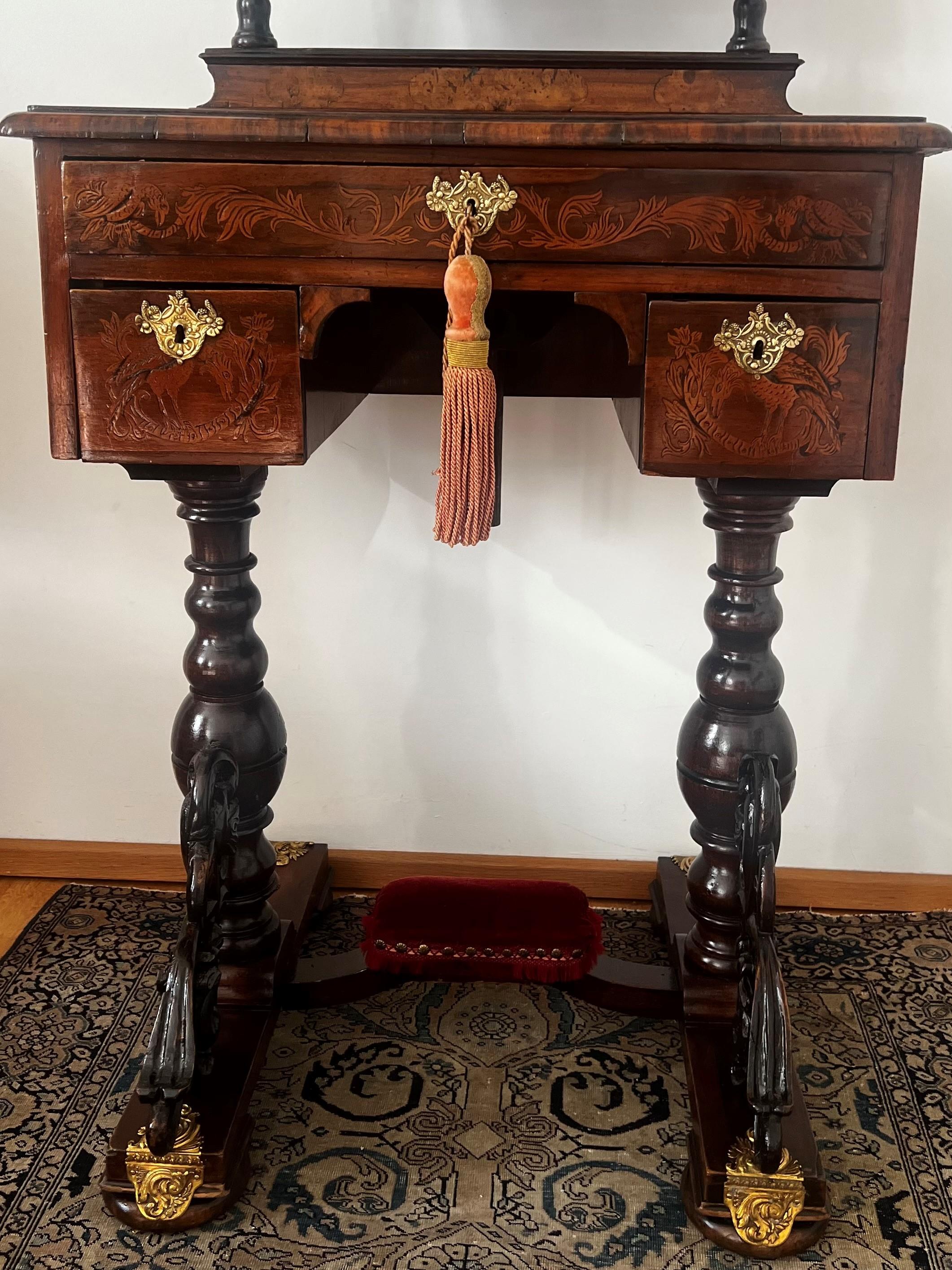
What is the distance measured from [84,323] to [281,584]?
0.78 meters

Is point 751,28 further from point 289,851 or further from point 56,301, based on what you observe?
point 289,851

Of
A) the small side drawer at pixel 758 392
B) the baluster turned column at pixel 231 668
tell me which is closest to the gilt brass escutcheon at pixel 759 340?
the small side drawer at pixel 758 392

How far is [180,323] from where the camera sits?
1.21 m

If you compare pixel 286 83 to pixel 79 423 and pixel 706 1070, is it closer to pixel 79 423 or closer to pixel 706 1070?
pixel 79 423

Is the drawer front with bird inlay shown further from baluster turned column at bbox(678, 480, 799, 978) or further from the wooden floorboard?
the wooden floorboard

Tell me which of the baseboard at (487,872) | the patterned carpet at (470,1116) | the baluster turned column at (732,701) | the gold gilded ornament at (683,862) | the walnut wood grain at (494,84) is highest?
the walnut wood grain at (494,84)

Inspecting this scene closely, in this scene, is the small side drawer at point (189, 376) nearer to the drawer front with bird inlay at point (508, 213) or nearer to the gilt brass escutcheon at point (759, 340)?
the drawer front with bird inlay at point (508, 213)

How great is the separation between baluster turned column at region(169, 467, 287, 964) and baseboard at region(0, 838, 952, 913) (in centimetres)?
47

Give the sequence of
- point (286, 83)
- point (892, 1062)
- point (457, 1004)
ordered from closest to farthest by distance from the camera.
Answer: point (286, 83) < point (892, 1062) < point (457, 1004)

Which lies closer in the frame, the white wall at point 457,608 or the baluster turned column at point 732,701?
the baluster turned column at point 732,701

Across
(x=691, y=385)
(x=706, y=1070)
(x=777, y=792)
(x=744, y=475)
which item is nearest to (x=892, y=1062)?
(x=706, y=1070)

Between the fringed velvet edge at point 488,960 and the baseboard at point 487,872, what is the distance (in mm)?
416

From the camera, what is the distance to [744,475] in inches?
48.5

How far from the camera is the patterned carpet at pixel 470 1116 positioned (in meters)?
1.31
